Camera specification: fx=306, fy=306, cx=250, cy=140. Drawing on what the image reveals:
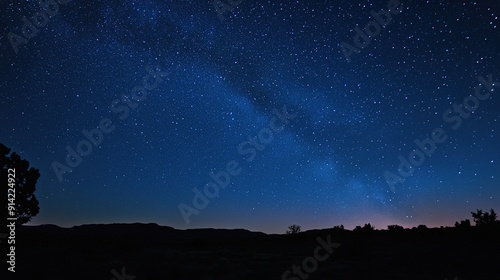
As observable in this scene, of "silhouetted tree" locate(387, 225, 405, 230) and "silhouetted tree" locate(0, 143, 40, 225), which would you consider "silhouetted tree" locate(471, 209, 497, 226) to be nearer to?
"silhouetted tree" locate(387, 225, 405, 230)

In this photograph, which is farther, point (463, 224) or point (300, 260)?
point (463, 224)

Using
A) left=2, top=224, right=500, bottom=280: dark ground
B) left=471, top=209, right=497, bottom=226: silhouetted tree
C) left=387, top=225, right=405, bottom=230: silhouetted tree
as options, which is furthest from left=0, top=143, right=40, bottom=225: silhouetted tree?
left=471, top=209, right=497, bottom=226: silhouetted tree

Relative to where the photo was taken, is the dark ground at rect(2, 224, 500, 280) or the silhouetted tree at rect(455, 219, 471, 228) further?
the silhouetted tree at rect(455, 219, 471, 228)

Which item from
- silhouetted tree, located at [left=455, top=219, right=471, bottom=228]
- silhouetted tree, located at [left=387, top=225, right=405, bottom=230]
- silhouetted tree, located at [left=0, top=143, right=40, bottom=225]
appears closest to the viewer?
silhouetted tree, located at [left=455, top=219, right=471, bottom=228]

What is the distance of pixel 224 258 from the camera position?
38.5ft

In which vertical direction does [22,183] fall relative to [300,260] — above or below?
above

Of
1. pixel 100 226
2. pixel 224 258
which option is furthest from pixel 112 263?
pixel 100 226

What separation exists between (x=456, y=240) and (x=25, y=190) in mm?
24340

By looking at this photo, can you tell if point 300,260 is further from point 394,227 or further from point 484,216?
point 484,216

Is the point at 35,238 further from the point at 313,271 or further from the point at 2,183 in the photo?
the point at 313,271

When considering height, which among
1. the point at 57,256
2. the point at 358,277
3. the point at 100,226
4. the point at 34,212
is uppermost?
the point at 100,226

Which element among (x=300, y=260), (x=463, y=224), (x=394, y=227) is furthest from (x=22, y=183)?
(x=463, y=224)

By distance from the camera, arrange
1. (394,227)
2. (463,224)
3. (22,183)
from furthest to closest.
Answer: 1. (22,183)
2. (394,227)
3. (463,224)

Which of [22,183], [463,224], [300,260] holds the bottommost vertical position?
[300,260]
